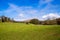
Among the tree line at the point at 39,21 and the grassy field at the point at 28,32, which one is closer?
the grassy field at the point at 28,32

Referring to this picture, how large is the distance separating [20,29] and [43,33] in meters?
1.45

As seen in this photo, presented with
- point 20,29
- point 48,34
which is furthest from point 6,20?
point 48,34

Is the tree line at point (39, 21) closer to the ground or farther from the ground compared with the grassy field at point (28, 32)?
farther from the ground

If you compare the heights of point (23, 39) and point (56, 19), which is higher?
point (56, 19)

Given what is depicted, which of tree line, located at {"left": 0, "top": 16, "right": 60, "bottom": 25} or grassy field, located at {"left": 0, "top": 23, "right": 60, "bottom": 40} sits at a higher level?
tree line, located at {"left": 0, "top": 16, "right": 60, "bottom": 25}

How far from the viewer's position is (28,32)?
6.58 metres

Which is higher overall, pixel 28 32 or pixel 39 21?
pixel 39 21

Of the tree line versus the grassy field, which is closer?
the grassy field

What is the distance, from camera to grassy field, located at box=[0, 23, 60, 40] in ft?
20.3

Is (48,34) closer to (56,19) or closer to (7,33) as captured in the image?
(56,19)

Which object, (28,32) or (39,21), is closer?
(28,32)

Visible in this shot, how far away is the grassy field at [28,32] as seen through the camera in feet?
20.3

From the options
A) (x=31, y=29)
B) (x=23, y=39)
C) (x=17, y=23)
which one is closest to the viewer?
(x=23, y=39)

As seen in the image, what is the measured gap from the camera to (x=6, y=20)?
7660 millimetres
